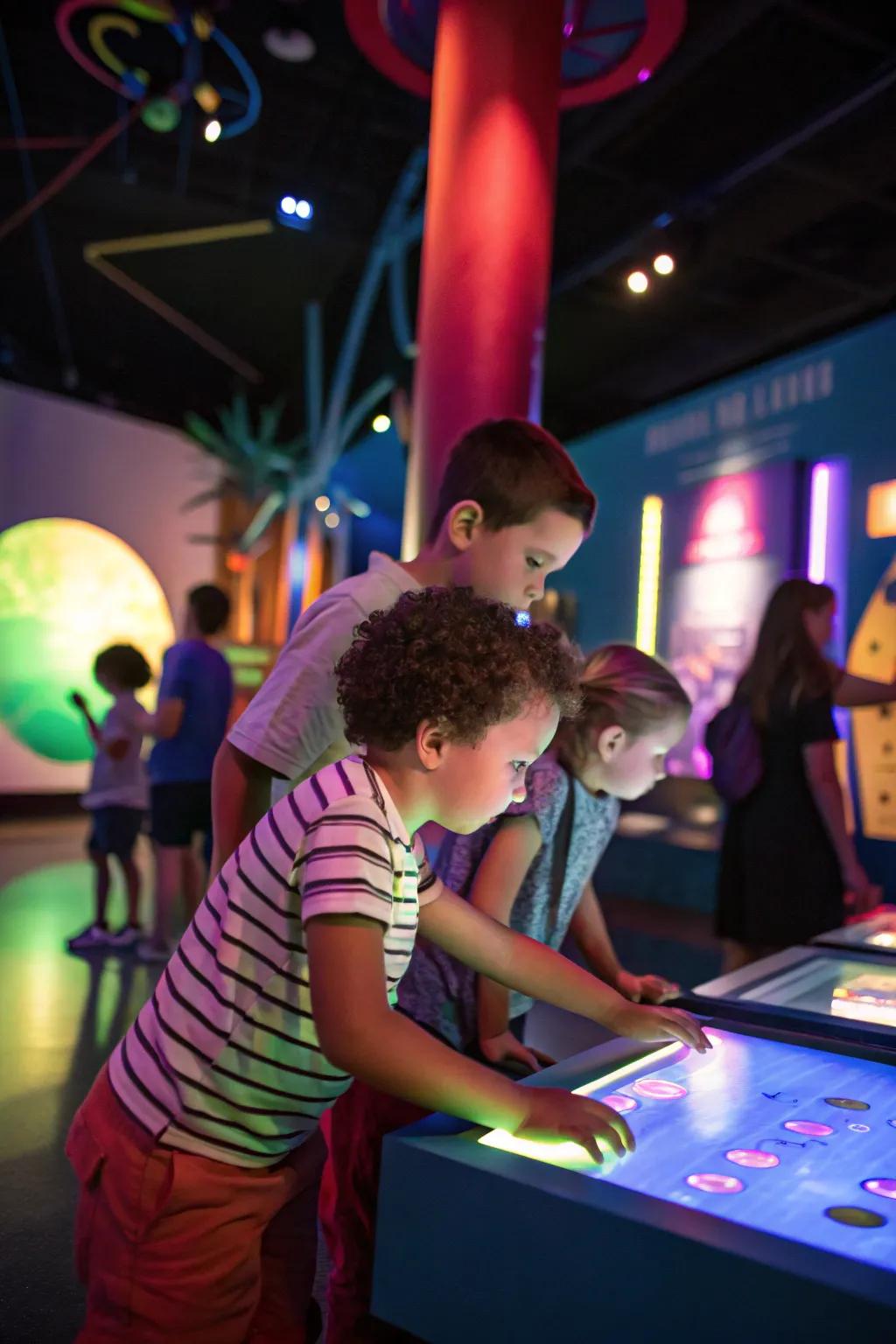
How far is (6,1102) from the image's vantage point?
2.65 metres

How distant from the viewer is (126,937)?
4480 millimetres

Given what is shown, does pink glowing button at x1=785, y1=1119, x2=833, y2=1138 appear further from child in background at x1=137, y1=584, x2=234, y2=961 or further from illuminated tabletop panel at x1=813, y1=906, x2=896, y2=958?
child in background at x1=137, y1=584, x2=234, y2=961

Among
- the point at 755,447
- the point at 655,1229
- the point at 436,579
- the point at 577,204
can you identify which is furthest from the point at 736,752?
the point at 577,204

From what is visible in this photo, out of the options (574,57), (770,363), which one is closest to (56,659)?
(770,363)

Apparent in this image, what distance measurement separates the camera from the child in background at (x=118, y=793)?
14.9 feet

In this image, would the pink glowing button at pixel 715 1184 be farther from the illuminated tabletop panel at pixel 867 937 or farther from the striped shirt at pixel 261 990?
the illuminated tabletop panel at pixel 867 937

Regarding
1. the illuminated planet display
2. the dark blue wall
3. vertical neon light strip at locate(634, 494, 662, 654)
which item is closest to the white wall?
the illuminated planet display

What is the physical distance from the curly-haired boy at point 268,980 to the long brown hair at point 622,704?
477 mm

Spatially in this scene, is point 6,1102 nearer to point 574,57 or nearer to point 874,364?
point 574,57

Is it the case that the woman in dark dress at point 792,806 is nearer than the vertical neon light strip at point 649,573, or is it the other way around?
the woman in dark dress at point 792,806

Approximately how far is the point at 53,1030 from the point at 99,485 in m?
7.33

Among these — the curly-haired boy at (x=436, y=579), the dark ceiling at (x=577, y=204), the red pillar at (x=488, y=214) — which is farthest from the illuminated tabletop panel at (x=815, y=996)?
the dark ceiling at (x=577, y=204)

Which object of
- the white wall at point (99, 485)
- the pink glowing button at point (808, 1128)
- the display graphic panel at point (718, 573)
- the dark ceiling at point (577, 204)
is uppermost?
the dark ceiling at point (577, 204)

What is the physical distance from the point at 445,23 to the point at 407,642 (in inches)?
84.5
